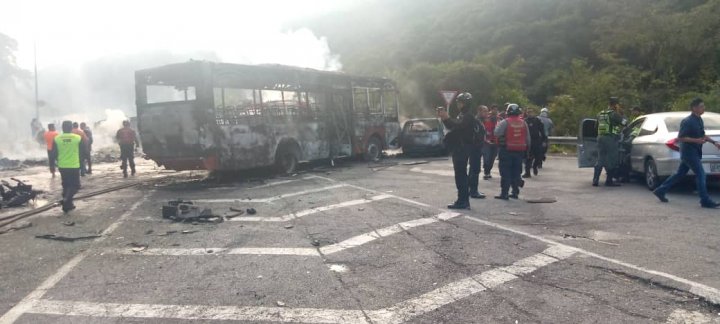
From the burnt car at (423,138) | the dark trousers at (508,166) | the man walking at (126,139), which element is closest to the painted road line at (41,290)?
the dark trousers at (508,166)

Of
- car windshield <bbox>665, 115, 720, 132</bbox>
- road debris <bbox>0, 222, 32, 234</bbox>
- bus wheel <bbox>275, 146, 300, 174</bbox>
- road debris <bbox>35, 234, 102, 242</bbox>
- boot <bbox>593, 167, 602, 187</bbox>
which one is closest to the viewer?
road debris <bbox>35, 234, 102, 242</bbox>

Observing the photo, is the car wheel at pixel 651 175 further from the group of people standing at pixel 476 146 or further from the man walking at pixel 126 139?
the man walking at pixel 126 139

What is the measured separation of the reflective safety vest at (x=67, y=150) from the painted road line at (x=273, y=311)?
560 centimetres

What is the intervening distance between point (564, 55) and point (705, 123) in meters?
26.8

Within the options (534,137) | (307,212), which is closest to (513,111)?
(534,137)

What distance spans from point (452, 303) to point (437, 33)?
42.2 m

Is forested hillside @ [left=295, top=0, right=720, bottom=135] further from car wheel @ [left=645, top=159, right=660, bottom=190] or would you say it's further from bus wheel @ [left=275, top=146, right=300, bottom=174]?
bus wheel @ [left=275, top=146, right=300, bottom=174]

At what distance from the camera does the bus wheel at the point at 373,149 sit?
18.1 metres

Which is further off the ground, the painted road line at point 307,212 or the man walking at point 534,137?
the man walking at point 534,137

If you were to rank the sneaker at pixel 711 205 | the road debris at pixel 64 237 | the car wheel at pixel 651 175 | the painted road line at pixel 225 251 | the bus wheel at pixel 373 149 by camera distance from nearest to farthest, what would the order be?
the painted road line at pixel 225 251 → the road debris at pixel 64 237 → the sneaker at pixel 711 205 → the car wheel at pixel 651 175 → the bus wheel at pixel 373 149

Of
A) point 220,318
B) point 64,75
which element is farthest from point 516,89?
point 64,75

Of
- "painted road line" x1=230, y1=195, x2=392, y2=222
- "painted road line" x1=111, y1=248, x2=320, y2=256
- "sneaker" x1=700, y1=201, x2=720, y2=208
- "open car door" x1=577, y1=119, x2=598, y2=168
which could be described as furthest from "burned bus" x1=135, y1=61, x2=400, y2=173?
"sneaker" x1=700, y1=201, x2=720, y2=208

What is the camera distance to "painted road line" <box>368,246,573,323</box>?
13.3ft

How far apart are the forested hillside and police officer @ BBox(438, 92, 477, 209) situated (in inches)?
564
